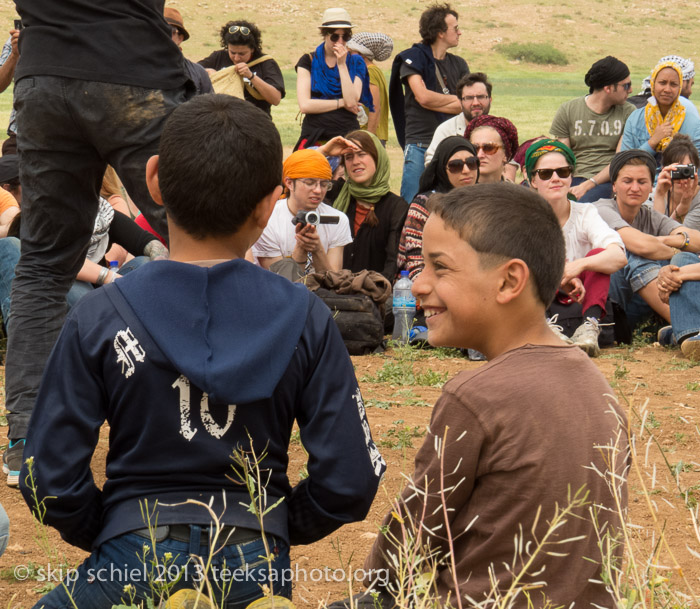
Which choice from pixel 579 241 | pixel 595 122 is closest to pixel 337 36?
pixel 595 122

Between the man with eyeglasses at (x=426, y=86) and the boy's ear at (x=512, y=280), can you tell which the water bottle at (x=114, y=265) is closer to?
the man with eyeglasses at (x=426, y=86)

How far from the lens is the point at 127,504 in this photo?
83.2 inches

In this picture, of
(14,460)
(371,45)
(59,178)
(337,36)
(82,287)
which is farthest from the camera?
(371,45)

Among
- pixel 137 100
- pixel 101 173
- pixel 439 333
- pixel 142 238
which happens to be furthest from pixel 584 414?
pixel 142 238

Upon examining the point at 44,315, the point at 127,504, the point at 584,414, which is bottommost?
the point at 44,315

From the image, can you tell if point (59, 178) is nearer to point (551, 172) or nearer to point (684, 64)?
point (551, 172)

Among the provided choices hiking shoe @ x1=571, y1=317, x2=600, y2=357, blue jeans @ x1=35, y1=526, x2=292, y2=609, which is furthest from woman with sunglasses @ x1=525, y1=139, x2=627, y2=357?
blue jeans @ x1=35, y1=526, x2=292, y2=609

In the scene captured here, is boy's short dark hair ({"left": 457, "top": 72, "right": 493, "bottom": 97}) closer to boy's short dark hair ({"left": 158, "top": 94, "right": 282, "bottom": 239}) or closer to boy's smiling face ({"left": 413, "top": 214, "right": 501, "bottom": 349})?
boy's smiling face ({"left": 413, "top": 214, "right": 501, "bottom": 349})

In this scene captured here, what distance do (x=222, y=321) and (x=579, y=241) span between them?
570 cm

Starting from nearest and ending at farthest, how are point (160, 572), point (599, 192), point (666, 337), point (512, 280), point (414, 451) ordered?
point (160, 572)
point (512, 280)
point (414, 451)
point (666, 337)
point (599, 192)

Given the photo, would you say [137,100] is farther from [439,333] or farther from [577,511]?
[577,511]

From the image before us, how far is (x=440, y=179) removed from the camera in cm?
782

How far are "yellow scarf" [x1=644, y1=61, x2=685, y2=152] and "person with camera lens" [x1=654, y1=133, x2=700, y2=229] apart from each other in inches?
31.0

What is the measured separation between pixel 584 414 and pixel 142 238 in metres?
4.83
